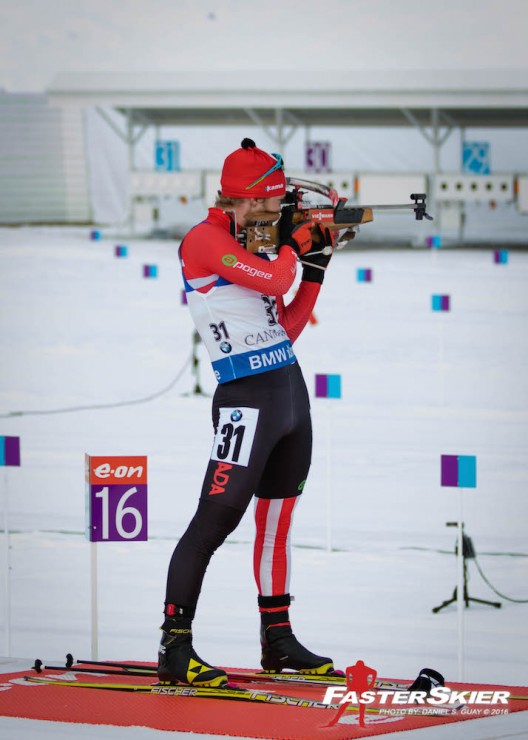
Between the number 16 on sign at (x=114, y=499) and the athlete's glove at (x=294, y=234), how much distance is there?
0.88 meters

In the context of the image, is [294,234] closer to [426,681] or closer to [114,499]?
[114,499]

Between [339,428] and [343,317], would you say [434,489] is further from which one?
[343,317]

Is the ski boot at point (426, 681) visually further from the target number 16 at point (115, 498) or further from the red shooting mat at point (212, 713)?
the target number 16 at point (115, 498)

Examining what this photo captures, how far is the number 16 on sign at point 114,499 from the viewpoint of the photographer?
4.14 m

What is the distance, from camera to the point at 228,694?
3.62 metres

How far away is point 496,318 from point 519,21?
71.1ft

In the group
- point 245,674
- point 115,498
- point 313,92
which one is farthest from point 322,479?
point 313,92

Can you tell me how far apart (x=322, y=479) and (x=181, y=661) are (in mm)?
4201

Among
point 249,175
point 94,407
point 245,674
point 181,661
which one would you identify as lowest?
point 245,674

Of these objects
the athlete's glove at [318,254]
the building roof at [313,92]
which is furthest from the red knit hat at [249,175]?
the building roof at [313,92]

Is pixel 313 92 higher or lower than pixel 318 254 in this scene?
higher

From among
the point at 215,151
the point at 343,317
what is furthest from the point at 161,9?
the point at 343,317

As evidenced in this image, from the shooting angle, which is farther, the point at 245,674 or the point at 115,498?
the point at 115,498

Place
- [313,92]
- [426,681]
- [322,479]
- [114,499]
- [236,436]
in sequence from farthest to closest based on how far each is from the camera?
[313,92] → [322,479] → [114,499] → [236,436] → [426,681]
